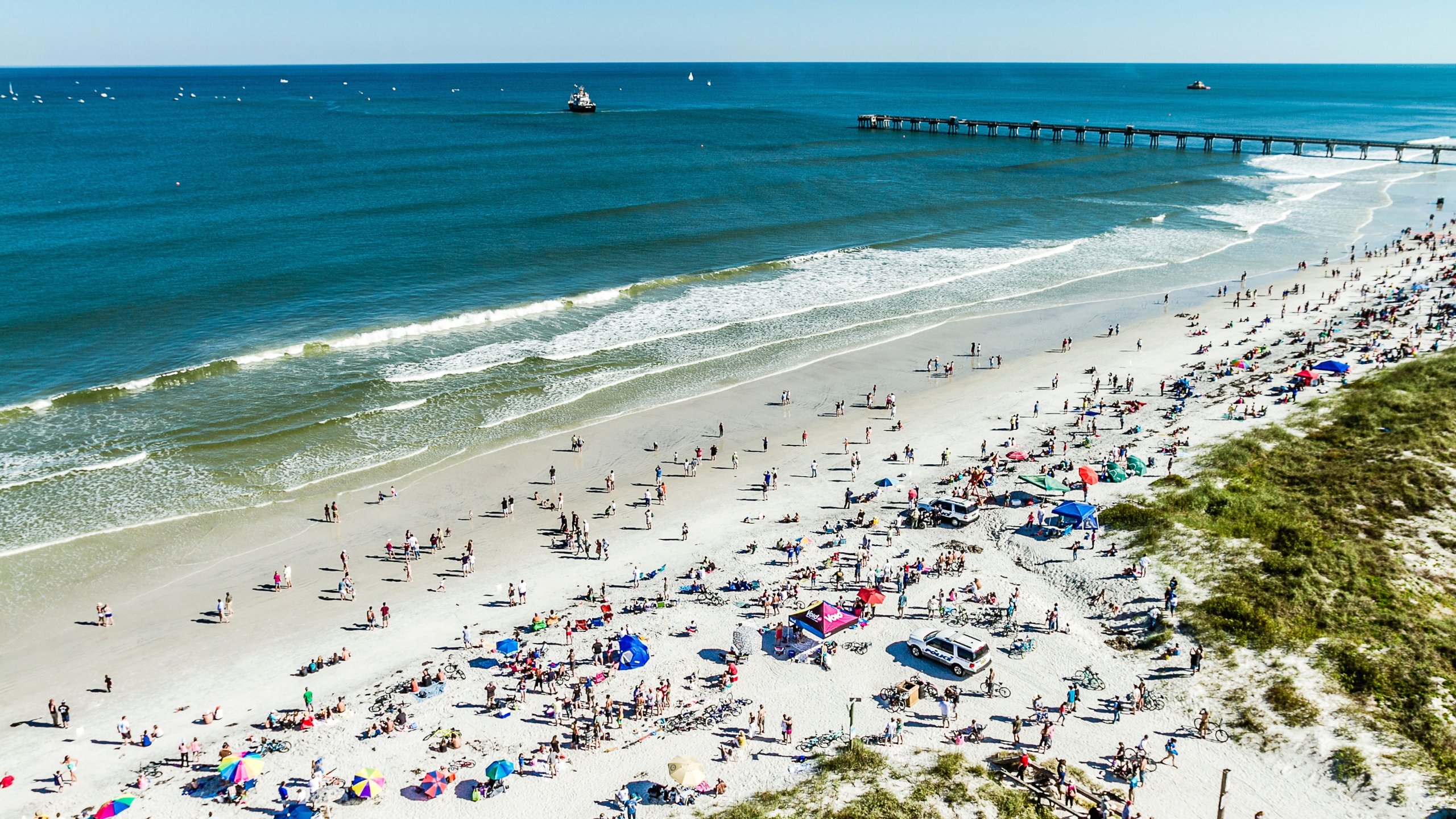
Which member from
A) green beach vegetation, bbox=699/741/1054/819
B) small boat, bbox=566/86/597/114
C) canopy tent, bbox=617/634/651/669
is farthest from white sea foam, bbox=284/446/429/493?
small boat, bbox=566/86/597/114

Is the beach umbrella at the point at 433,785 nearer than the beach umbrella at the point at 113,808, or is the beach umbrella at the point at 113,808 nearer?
the beach umbrella at the point at 113,808

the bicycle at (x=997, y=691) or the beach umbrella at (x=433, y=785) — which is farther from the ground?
the bicycle at (x=997, y=691)

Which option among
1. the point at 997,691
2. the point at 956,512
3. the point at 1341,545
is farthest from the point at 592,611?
the point at 1341,545

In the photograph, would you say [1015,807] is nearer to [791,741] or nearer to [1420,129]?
[791,741]

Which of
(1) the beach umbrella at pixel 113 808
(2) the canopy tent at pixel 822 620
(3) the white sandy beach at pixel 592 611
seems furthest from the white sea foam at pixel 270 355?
(2) the canopy tent at pixel 822 620

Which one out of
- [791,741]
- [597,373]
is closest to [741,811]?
[791,741]

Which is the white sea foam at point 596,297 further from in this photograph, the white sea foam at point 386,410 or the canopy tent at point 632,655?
the canopy tent at point 632,655

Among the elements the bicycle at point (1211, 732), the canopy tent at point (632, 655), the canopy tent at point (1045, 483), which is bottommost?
the bicycle at point (1211, 732)

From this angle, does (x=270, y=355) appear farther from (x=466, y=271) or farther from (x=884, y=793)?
(x=884, y=793)
